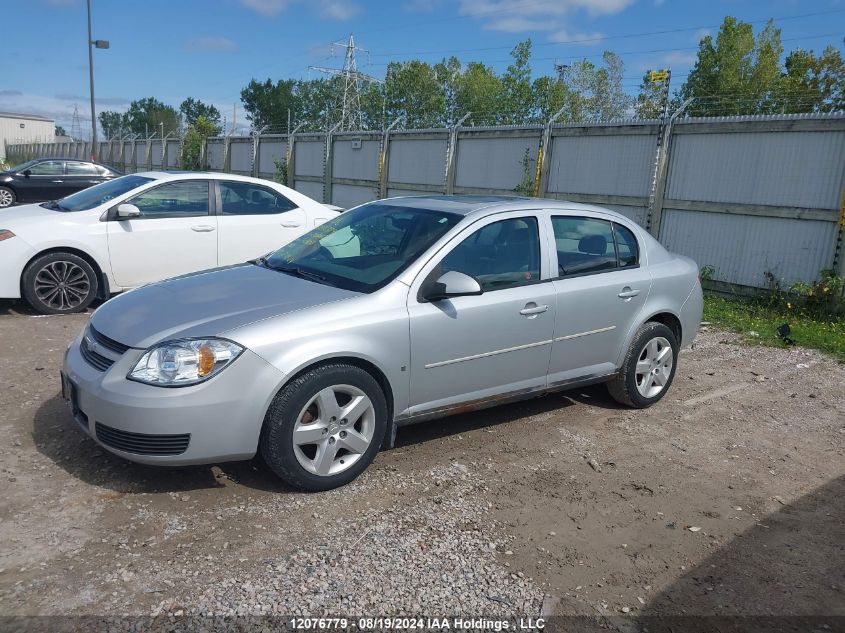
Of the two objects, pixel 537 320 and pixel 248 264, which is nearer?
pixel 537 320

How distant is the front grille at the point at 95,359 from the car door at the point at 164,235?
12.6 ft

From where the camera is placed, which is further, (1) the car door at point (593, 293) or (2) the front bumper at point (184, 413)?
(1) the car door at point (593, 293)

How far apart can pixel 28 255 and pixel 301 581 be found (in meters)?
5.75

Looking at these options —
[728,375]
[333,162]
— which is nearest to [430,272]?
[728,375]

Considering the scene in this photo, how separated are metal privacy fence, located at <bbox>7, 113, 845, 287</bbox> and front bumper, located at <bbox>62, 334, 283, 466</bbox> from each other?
799cm

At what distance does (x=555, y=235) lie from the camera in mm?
4906

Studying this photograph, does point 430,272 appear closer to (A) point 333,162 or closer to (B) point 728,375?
(B) point 728,375

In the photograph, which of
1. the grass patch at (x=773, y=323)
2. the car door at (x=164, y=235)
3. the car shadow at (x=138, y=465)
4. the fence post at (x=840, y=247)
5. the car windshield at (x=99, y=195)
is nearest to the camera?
the car shadow at (x=138, y=465)

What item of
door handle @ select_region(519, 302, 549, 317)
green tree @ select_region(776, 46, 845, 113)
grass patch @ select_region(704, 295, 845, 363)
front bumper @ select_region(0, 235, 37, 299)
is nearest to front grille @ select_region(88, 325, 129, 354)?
door handle @ select_region(519, 302, 549, 317)

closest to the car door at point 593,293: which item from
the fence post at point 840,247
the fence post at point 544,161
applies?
the fence post at point 840,247

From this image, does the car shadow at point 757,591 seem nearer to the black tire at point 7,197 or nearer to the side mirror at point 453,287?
the side mirror at point 453,287

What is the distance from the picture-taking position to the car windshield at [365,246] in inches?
169

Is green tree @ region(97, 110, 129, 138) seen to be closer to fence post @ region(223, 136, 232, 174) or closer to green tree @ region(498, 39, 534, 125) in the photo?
green tree @ region(498, 39, 534, 125)

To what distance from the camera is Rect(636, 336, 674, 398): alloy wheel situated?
550 centimetres
